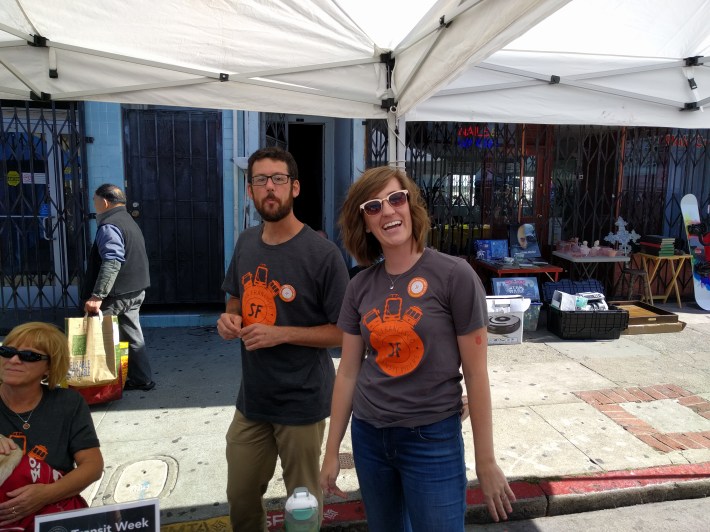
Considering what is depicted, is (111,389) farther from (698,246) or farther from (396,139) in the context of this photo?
(698,246)

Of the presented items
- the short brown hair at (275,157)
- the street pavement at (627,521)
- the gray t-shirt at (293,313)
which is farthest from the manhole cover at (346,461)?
the short brown hair at (275,157)

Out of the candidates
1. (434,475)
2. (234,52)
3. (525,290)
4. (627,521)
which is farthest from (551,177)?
(434,475)

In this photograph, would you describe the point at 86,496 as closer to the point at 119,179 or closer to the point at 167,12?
the point at 167,12

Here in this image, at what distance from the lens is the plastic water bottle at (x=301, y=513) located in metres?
1.77

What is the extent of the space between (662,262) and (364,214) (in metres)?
7.62

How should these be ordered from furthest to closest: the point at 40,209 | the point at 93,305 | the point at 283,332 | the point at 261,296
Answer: the point at 40,209 → the point at 93,305 → the point at 261,296 → the point at 283,332

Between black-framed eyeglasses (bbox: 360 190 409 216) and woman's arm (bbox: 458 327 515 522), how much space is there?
0.54 m

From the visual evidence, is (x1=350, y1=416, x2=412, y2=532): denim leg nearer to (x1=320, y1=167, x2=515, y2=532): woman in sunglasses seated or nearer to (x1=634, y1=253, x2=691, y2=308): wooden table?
(x1=320, y1=167, x2=515, y2=532): woman in sunglasses seated

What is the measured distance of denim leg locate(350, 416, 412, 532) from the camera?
200 cm

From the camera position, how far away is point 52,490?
6.77 feet

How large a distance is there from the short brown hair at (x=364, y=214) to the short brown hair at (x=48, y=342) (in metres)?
1.29

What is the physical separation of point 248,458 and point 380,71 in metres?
2.34

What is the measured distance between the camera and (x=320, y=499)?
2547 mm

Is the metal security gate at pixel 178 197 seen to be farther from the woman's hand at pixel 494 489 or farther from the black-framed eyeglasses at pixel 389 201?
the woman's hand at pixel 494 489
